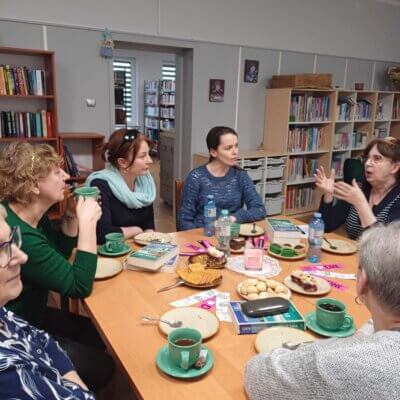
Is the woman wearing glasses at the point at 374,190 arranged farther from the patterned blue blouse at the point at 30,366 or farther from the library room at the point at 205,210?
the patterned blue blouse at the point at 30,366

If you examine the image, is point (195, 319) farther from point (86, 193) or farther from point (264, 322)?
point (86, 193)

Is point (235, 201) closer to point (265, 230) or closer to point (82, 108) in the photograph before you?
point (265, 230)

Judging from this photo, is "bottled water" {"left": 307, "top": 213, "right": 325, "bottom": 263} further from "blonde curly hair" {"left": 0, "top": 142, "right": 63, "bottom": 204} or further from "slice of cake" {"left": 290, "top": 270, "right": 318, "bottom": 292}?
"blonde curly hair" {"left": 0, "top": 142, "right": 63, "bottom": 204}

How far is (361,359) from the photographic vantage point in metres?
0.71

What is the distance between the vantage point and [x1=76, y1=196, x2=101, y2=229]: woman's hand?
1549 mm

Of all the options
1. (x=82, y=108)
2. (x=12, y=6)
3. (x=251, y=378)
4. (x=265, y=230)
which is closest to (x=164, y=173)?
(x=82, y=108)

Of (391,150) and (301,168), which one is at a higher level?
(391,150)

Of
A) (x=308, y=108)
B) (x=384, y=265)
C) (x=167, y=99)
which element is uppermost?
(x=167, y=99)

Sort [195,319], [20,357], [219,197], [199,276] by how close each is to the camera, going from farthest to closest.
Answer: [219,197] < [199,276] < [195,319] < [20,357]

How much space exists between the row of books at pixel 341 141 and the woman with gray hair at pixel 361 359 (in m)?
4.60

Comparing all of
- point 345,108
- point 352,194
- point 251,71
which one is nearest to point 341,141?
point 345,108

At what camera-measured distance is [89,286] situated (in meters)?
1.45

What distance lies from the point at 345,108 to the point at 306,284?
4240 millimetres

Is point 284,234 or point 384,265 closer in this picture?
point 384,265
